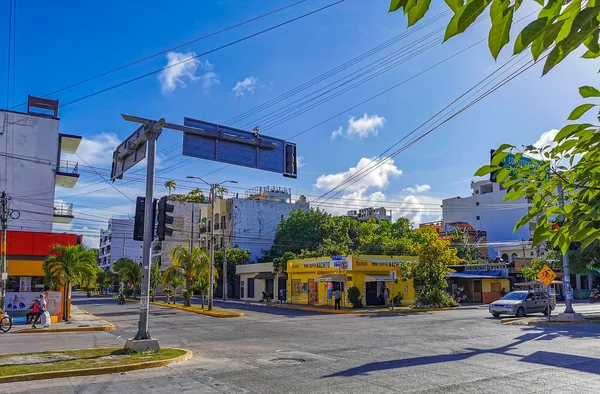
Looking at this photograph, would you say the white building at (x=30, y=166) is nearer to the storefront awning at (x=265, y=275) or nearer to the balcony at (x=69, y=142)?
the balcony at (x=69, y=142)

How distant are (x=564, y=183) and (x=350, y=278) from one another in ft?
125

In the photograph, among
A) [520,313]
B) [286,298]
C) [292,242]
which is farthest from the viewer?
[292,242]

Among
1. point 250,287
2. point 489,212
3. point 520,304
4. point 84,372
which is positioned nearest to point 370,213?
point 489,212

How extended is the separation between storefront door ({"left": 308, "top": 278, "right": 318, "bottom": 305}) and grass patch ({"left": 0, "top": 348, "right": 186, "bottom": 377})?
30627 mm

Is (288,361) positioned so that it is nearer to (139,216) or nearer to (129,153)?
(139,216)

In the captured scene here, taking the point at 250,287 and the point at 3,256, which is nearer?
the point at 3,256

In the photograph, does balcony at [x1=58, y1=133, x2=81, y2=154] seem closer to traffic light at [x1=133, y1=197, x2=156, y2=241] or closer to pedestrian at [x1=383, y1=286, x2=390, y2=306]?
pedestrian at [x1=383, y1=286, x2=390, y2=306]

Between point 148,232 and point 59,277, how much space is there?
15.4 metres

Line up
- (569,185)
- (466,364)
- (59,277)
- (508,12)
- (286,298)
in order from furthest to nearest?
(286,298) < (59,277) < (466,364) < (569,185) < (508,12)

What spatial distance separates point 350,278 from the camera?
4103cm

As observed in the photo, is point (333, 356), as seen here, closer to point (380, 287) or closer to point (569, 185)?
point (569, 185)

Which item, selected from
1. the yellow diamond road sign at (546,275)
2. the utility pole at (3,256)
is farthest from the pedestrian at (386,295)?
the utility pole at (3,256)

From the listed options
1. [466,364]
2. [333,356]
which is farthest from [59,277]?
[466,364]

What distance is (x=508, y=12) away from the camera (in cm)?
207
